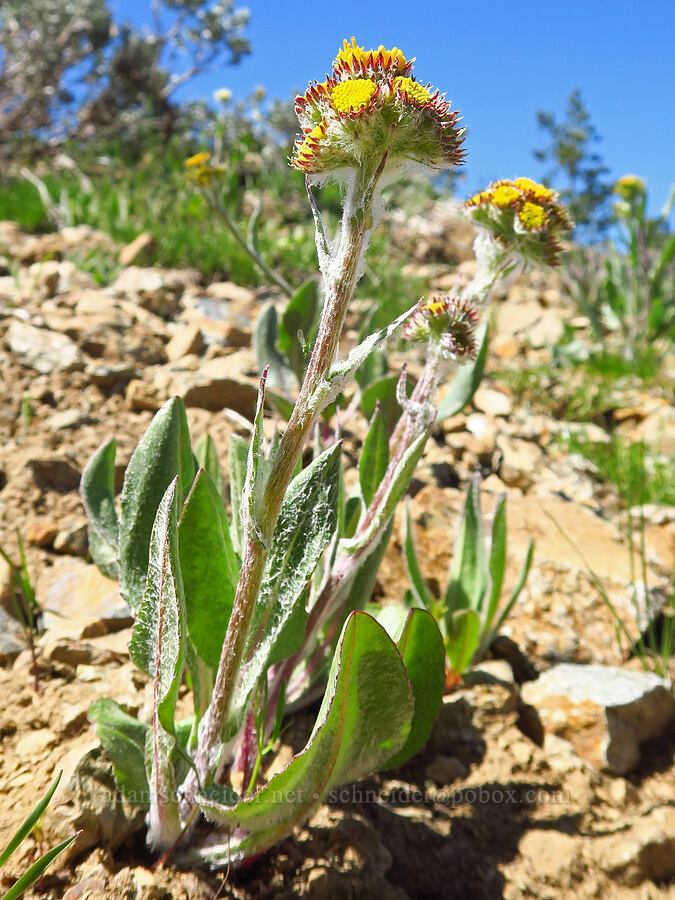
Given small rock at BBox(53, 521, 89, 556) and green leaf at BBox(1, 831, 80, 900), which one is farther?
small rock at BBox(53, 521, 89, 556)

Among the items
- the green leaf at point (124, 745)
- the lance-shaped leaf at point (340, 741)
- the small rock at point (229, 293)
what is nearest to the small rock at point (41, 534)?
the green leaf at point (124, 745)

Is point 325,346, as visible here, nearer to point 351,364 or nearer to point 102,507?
point 351,364

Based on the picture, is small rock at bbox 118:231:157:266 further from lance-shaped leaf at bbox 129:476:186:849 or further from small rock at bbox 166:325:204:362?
lance-shaped leaf at bbox 129:476:186:849

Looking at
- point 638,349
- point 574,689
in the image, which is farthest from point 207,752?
point 638,349

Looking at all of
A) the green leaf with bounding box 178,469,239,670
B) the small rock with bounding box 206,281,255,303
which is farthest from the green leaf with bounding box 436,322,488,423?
the small rock with bounding box 206,281,255,303

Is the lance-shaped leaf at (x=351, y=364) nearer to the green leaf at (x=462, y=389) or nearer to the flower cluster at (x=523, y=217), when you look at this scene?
the flower cluster at (x=523, y=217)

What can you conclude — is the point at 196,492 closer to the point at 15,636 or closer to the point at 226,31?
the point at 15,636
